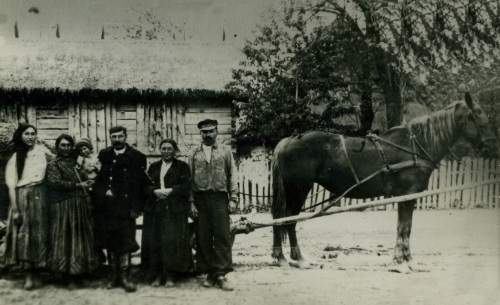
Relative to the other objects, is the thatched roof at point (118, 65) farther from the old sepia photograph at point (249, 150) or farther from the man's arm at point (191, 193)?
the man's arm at point (191, 193)

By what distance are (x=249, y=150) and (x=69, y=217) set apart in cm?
192

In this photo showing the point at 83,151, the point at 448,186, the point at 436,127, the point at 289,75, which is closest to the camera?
the point at 83,151

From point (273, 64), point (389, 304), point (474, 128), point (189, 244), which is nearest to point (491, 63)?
point (474, 128)

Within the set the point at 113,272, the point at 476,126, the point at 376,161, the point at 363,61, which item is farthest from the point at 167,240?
the point at 476,126

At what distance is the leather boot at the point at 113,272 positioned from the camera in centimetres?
404

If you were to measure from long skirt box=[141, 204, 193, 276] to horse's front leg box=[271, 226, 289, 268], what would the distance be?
0.93m

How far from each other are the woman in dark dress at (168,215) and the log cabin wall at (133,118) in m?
0.28

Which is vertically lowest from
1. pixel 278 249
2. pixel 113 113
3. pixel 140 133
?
pixel 278 249

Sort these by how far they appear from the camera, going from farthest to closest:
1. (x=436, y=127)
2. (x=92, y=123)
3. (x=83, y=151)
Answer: (x=436, y=127) < (x=92, y=123) < (x=83, y=151)

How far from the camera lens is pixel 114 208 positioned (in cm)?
401

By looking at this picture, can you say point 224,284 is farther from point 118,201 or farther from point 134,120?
point 134,120

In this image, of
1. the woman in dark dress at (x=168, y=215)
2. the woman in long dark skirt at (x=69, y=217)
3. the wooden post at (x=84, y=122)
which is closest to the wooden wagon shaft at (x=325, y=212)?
the woman in dark dress at (x=168, y=215)

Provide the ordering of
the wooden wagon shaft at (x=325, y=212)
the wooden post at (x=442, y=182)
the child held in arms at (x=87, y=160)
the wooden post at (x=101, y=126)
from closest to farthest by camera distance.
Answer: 1. the child held in arms at (x=87, y=160)
2. the wooden wagon shaft at (x=325, y=212)
3. the wooden post at (x=101, y=126)
4. the wooden post at (x=442, y=182)

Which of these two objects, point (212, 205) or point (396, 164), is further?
point (396, 164)
